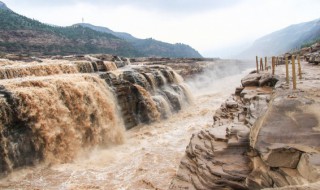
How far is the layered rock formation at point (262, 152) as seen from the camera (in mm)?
5656

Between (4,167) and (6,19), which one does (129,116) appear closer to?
(4,167)

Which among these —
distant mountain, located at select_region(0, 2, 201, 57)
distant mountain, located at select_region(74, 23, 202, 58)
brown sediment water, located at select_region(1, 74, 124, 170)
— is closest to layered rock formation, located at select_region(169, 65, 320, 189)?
brown sediment water, located at select_region(1, 74, 124, 170)

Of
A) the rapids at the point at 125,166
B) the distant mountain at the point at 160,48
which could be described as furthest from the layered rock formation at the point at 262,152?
the distant mountain at the point at 160,48

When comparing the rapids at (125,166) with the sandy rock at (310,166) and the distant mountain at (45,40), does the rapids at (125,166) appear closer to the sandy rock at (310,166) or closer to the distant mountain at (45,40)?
the sandy rock at (310,166)

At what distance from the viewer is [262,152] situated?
247 inches

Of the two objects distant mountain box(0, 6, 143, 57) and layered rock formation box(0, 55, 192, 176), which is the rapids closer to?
layered rock formation box(0, 55, 192, 176)

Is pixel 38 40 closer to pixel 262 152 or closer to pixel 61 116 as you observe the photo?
pixel 61 116

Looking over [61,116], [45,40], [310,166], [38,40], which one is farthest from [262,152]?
[45,40]

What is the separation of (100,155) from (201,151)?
6.26 m

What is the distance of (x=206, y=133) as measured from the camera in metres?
9.04

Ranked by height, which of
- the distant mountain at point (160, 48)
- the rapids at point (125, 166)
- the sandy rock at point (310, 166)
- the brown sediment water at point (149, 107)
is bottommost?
the rapids at point (125, 166)

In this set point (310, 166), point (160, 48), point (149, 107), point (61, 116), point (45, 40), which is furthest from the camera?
point (160, 48)

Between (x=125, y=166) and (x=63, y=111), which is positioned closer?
(x=125, y=166)

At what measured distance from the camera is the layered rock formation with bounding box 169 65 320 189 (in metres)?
5.66
